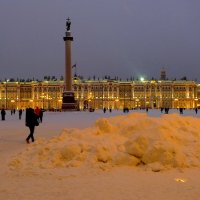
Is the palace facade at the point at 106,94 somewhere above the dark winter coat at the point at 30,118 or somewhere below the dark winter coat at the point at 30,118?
above

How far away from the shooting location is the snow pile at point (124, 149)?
9.65 metres

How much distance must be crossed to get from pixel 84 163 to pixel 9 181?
1855mm

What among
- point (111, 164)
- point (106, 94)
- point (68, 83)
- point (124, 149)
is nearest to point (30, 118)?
point (124, 149)

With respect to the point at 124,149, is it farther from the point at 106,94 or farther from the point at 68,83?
the point at 106,94

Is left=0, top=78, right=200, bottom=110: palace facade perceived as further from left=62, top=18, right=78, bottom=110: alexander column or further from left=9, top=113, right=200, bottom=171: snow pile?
left=9, top=113, right=200, bottom=171: snow pile

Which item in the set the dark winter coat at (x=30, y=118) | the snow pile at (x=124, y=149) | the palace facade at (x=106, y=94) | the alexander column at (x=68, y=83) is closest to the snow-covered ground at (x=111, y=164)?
the snow pile at (x=124, y=149)

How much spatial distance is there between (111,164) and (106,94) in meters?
127

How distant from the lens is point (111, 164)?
32.1 feet

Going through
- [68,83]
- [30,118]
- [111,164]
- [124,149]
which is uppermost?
[68,83]

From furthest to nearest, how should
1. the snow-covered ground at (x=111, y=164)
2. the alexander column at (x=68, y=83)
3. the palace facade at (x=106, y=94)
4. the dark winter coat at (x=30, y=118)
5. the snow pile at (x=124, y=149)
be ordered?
1. the palace facade at (x=106, y=94)
2. the alexander column at (x=68, y=83)
3. the dark winter coat at (x=30, y=118)
4. the snow pile at (x=124, y=149)
5. the snow-covered ground at (x=111, y=164)

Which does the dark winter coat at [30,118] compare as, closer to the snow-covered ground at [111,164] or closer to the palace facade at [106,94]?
the snow-covered ground at [111,164]

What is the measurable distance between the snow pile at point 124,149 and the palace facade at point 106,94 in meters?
123

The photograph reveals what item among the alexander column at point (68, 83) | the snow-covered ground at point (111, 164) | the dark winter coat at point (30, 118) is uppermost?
the alexander column at point (68, 83)

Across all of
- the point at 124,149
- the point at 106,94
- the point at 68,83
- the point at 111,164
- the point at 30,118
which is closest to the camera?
the point at 111,164
